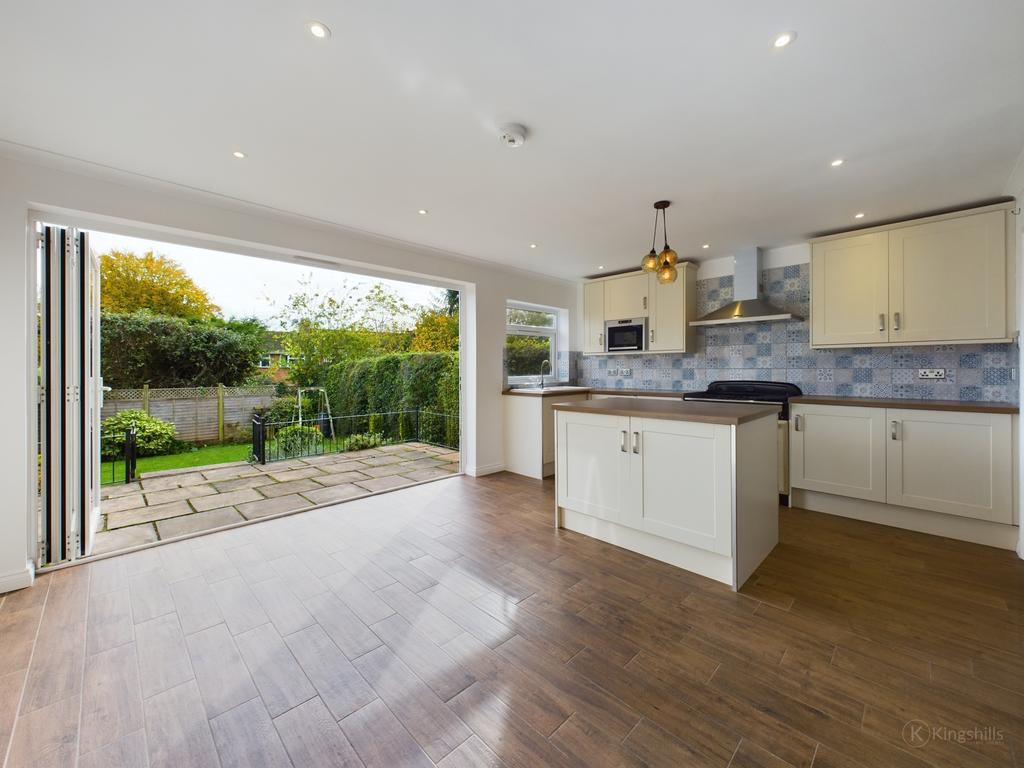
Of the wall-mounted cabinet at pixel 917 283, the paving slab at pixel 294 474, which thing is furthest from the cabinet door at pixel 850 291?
the paving slab at pixel 294 474

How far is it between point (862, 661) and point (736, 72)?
2.45 metres

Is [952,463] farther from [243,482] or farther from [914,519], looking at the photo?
[243,482]

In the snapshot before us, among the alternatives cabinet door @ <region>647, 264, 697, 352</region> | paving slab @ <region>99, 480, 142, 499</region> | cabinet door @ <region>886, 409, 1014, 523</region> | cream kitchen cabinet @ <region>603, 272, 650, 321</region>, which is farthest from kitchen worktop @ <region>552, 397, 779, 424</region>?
paving slab @ <region>99, 480, 142, 499</region>

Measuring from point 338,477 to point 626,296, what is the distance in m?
3.96

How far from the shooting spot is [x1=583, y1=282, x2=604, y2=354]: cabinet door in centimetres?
531

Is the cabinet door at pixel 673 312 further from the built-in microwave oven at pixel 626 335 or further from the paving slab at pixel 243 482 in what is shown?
the paving slab at pixel 243 482

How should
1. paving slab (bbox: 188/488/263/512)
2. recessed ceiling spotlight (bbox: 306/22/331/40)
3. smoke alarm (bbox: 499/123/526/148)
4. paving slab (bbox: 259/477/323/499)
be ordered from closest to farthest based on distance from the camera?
recessed ceiling spotlight (bbox: 306/22/331/40), smoke alarm (bbox: 499/123/526/148), paving slab (bbox: 188/488/263/512), paving slab (bbox: 259/477/323/499)

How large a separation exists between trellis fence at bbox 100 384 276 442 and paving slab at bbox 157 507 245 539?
87.6 inches

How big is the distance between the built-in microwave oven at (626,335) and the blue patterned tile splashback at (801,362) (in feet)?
1.28

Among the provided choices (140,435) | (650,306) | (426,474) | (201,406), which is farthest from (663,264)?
(140,435)

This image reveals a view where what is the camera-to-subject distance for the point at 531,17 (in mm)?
1420

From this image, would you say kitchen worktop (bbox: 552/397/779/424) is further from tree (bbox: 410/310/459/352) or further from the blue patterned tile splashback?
tree (bbox: 410/310/459/352)

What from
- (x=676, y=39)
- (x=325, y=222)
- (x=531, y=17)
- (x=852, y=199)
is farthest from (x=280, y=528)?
(x=852, y=199)

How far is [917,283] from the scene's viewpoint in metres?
3.21
